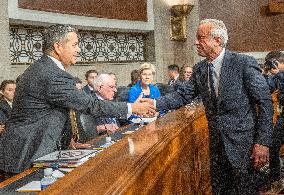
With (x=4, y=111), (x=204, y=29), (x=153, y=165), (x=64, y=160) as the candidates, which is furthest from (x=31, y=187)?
(x=4, y=111)

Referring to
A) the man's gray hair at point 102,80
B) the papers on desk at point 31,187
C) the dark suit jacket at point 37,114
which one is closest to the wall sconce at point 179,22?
the man's gray hair at point 102,80

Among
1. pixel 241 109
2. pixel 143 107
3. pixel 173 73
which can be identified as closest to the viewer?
pixel 241 109

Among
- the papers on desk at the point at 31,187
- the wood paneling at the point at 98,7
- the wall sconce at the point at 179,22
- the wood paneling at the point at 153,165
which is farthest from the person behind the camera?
the wall sconce at the point at 179,22

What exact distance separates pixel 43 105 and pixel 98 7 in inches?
210

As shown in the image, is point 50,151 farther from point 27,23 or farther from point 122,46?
point 122,46

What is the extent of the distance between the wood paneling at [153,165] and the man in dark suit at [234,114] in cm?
22

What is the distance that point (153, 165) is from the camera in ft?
6.59

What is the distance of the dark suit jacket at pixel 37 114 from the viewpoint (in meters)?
2.63

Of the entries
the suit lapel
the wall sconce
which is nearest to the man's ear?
the suit lapel

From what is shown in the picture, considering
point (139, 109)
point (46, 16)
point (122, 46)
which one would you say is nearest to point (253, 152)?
point (139, 109)

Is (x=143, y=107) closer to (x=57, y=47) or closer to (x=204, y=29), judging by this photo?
(x=204, y=29)

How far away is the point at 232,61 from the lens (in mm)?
2965

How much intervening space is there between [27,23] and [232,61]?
179 inches

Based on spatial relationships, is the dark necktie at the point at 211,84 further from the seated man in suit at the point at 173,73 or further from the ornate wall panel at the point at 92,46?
the seated man in suit at the point at 173,73
